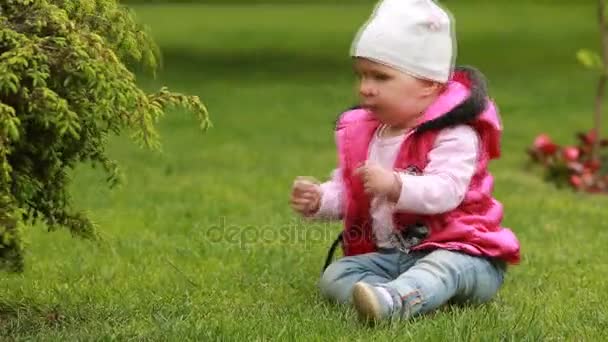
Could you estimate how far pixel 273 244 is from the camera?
19.1 ft

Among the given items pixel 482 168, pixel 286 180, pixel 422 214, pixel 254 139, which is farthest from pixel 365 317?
pixel 254 139

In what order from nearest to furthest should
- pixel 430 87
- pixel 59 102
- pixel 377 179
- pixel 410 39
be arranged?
pixel 59 102, pixel 377 179, pixel 410 39, pixel 430 87

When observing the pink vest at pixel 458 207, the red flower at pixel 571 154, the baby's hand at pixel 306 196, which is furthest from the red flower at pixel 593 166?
the baby's hand at pixel 306 196

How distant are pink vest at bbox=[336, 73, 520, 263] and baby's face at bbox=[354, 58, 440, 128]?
2.1 inches

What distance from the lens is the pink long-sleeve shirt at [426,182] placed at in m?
4.23

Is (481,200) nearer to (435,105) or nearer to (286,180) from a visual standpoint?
(435,105)

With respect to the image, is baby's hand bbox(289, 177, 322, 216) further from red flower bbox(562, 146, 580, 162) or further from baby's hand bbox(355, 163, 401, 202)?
red flower bbox(562, 146, 580, 162)

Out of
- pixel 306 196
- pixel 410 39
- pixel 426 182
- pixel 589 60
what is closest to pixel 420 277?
pixel 426 182

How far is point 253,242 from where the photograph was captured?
231 inches

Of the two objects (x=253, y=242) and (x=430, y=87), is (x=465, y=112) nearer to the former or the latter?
(x=430, y=87)

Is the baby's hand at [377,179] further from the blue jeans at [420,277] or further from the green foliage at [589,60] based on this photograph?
the green foliage at [589,60]

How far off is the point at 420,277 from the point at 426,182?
33cm

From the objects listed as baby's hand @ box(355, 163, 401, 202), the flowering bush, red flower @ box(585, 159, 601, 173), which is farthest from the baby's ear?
red flower @ box(585, 159, 601, 173)

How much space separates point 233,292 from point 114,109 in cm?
125
